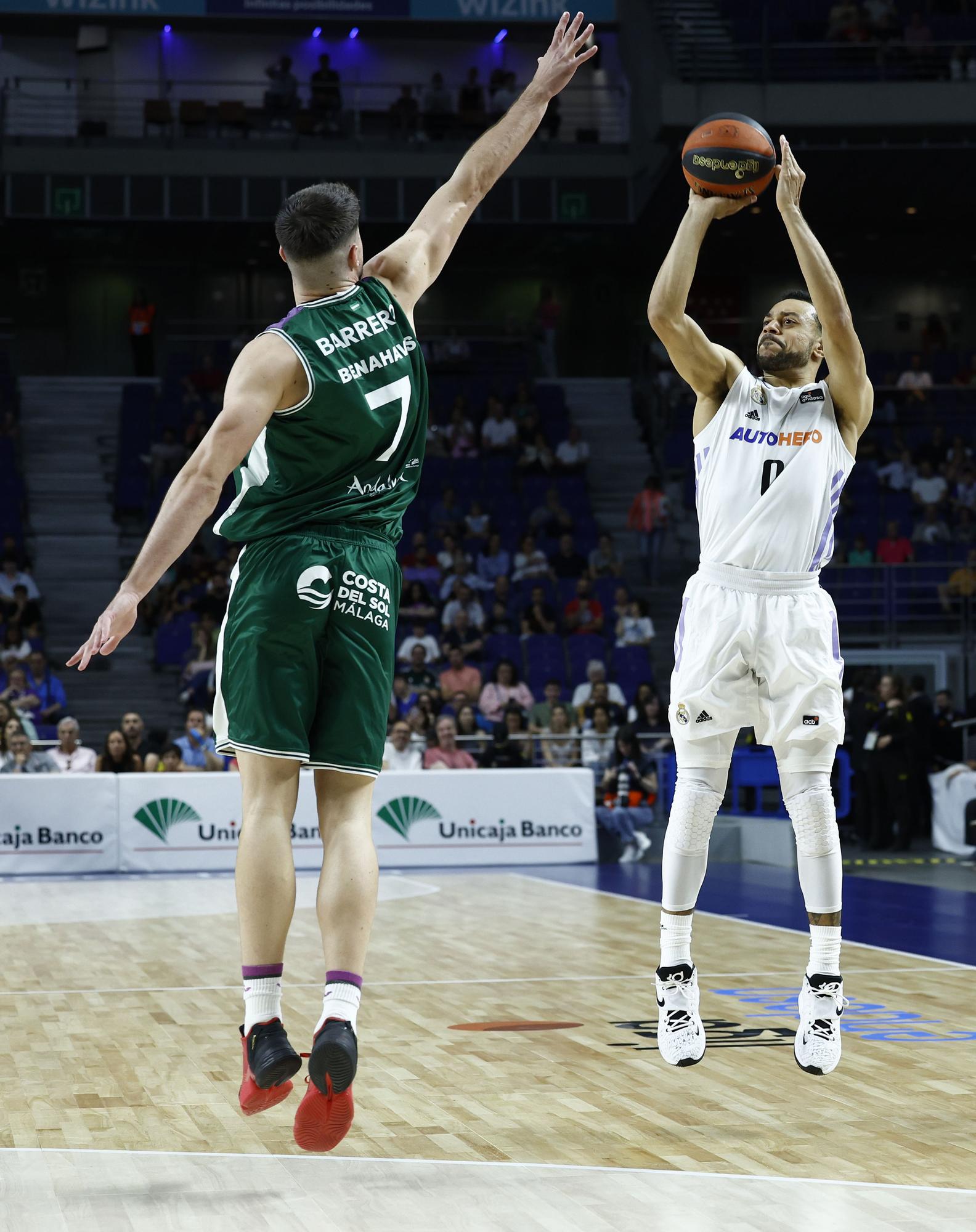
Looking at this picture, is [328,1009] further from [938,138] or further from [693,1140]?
[938,138]

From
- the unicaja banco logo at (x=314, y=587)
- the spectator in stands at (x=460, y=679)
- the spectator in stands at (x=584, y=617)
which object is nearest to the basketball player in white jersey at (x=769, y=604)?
the unicaja banco logo at (x=314, y=587)

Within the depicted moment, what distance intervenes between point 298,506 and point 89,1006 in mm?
3758

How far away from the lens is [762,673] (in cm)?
506

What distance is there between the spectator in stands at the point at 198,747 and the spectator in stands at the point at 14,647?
9.97 feet

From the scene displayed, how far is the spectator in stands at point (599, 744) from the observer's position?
1611 cm

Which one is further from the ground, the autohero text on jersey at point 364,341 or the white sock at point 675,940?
the autohero text on jersey at point 364,341

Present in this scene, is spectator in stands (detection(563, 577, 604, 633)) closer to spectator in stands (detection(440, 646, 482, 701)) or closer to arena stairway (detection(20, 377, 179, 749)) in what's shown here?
spectator in stands (detection(440, 646, 482, 701))

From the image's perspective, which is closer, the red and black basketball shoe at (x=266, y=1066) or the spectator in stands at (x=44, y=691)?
the red and black basketball shoe at (x=266, y=1066)

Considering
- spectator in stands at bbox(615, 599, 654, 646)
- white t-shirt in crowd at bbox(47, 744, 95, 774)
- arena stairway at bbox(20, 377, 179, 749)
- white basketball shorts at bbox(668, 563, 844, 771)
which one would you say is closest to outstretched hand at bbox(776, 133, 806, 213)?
white basketball shorts at bbox(668, 563, 844, 771)

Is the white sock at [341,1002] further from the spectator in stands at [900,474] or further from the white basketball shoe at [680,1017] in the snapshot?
the spectator in stands at [900,474]

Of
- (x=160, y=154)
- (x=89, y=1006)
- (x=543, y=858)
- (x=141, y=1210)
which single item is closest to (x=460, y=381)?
(x=160, y=154)

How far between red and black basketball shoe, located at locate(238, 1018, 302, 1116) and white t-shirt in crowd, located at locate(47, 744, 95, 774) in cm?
1130

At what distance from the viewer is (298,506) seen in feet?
13.4

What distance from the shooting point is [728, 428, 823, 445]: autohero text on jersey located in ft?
16.8
